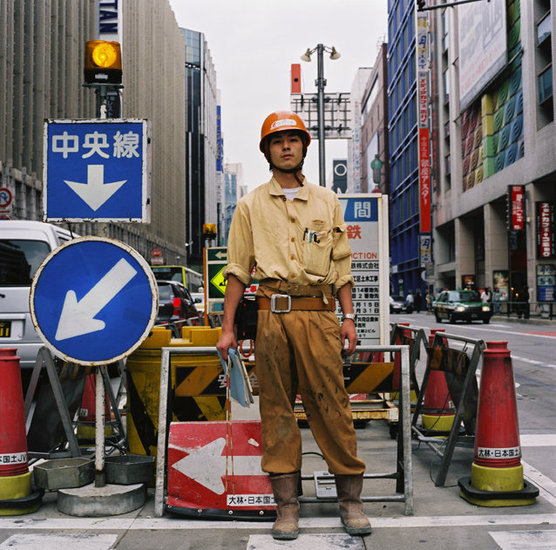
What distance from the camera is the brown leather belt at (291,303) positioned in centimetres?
371

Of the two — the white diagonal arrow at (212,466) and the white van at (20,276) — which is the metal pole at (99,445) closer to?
the white diagonal arrow at (212,466)

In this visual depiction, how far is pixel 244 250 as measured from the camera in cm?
392

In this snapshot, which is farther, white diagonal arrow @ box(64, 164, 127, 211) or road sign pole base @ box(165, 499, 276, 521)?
white diagonal arrow @ box(64, 164, 127, 211)

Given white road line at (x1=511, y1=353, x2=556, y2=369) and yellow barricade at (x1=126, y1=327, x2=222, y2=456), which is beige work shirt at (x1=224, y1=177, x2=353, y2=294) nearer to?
yellow barricade at (x1=126, y1=327, x2=222, y2=456)

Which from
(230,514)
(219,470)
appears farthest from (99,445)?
(230,514)

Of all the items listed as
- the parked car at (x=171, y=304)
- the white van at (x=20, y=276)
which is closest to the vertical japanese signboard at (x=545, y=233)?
the parked car at (x=171, y=304)

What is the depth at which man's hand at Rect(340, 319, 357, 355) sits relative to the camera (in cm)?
384

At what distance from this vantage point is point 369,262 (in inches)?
298

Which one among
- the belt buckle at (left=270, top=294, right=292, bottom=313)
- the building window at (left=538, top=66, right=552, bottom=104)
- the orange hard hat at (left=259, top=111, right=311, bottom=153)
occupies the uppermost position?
the building window at (left=538, top=66, right=552, bottom=104)

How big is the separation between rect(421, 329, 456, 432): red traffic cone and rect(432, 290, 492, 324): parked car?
25399 mm

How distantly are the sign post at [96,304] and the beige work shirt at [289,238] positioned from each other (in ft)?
2.16

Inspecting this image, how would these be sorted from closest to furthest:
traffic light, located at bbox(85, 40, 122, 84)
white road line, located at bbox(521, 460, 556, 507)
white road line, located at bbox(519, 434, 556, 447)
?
white road line, located at bbox(521, 460, 556, 507) < traffic light, located at bbox(85, 40, 122, 84) < white road line, located at bbox(519, 434, 556, 447)

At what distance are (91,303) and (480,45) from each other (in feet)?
144

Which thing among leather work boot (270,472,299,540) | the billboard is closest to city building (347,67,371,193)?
the billboard
